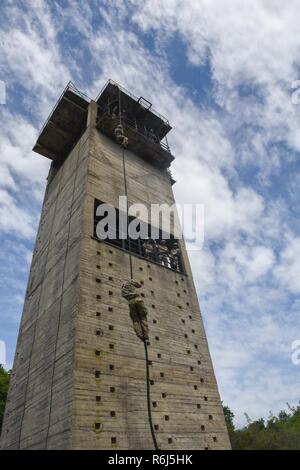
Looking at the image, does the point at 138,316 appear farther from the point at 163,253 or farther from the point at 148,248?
the point at 163,253

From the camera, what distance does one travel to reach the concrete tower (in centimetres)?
1105

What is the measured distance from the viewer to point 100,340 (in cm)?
1231

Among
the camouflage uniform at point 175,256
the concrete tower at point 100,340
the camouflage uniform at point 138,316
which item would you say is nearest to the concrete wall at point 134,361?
the concrete tower at point 100,340

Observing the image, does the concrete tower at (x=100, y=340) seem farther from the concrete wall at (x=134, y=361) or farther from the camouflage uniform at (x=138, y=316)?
the camouflage uniform at (x=138, y=316)

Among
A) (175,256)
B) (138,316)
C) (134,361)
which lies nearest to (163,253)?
(175,256)

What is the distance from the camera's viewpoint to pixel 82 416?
1026 cm

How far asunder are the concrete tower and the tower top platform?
162 cm

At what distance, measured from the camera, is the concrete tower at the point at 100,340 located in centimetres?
1105

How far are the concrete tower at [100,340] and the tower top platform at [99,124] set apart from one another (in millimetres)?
1622

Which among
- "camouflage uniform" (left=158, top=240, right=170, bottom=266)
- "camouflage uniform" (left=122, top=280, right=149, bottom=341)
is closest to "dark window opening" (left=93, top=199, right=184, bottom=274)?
"camouflage uniform" (left=158, top=240, right=170, bottom=266)

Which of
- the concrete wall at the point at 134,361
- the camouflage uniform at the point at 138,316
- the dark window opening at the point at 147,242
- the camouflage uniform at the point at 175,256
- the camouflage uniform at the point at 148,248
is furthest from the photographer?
the camouflage uniform at the point at 175,256

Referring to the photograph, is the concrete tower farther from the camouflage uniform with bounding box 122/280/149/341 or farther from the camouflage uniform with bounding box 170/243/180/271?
the camouflage uniform with bounding box 122/280/149/341
